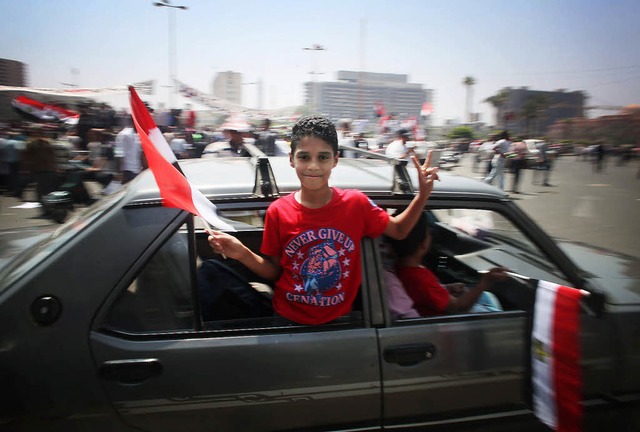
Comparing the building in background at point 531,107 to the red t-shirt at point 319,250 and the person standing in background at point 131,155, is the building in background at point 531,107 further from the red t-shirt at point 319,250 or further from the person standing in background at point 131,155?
the red t-shirt at point 319,250

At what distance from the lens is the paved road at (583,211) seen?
24.8 feet

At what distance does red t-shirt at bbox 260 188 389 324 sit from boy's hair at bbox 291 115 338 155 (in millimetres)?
220

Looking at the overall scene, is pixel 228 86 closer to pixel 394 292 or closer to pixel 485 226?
pixel 485 226

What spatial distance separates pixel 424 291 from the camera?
2080 mm

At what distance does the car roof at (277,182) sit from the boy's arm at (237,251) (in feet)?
0.68

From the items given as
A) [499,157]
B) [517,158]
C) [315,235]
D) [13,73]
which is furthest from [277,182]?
[13,73]

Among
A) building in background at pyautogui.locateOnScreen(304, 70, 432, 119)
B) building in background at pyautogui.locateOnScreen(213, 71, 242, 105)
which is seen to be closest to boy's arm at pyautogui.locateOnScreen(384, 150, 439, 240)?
building in background at pyautogui.locateOnScreen(304, 70, 432, 119)

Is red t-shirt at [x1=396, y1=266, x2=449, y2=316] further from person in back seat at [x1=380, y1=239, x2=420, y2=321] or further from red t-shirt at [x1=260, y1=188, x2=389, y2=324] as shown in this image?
red t-shirt at [x1=260, y1=188, x2=389, y2=324]

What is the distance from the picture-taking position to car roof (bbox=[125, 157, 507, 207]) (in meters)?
1.84

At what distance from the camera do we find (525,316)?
191 centimetres

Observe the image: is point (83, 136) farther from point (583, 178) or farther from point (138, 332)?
point (583, 178)

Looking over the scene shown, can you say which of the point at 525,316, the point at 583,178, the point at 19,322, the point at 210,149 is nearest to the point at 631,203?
the point at 583,178

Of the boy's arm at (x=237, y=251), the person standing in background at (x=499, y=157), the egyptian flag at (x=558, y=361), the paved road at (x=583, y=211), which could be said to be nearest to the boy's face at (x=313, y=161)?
the boy's arm at (x=237, y=251)

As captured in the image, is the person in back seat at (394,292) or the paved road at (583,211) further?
the paved road at (583,211)
